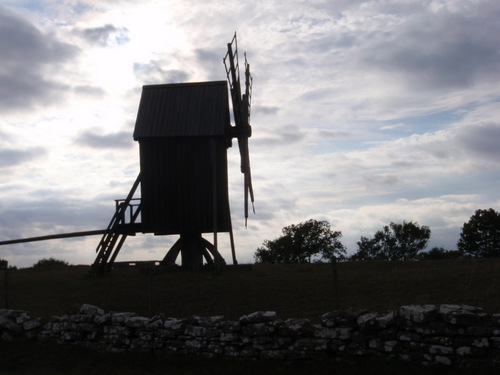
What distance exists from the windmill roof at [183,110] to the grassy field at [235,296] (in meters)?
7.16

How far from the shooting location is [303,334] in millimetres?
12023

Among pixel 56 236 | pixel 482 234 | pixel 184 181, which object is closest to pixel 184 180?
pixel 184 181

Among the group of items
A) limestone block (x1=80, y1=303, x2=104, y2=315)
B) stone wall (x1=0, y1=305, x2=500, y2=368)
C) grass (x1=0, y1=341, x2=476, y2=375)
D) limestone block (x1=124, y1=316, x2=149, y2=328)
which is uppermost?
limestone block (x1=80, y1=303, x2=104, y2=315)

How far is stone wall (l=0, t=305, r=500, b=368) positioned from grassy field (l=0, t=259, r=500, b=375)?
0.90 ft

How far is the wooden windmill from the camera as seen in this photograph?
2788 centimetres

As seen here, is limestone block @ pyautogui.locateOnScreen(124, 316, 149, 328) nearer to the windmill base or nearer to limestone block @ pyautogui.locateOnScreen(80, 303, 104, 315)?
limestone block @ pyautogui.locateOnScreen(80, 303, 104, 315)

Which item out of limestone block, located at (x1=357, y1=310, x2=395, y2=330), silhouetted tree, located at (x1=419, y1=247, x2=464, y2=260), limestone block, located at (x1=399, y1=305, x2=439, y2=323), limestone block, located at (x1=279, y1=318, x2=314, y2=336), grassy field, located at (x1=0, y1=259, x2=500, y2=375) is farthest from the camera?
silhouetted tree, located at (x1=419, y1=247, x2=464, y2=260)

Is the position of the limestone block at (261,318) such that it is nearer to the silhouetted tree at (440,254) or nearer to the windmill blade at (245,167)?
the windmill blade at (245,167)

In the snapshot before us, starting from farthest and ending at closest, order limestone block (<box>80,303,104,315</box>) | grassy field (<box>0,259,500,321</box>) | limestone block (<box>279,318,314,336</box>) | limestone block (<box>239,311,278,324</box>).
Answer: grassy field (<box>0,259,500,321</box>) < limestone block (<box>80,303,104,315</box>) < limestone block (<box>239,311,278,324</box>) < limestone block (<box>279,318,314,336</box>)

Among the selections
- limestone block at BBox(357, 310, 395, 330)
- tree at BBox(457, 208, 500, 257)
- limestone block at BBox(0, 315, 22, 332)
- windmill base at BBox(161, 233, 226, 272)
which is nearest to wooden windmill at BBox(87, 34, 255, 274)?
windmill base at BBox(161, 233, 226, 272)

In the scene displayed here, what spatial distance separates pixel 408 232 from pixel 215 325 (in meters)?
42.1

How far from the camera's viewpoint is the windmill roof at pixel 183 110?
2822cm

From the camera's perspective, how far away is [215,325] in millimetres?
13039

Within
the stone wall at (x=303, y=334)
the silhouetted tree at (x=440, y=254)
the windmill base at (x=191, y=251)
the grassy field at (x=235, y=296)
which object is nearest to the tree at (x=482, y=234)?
the silhouetted tree at (x=440, y=254)
